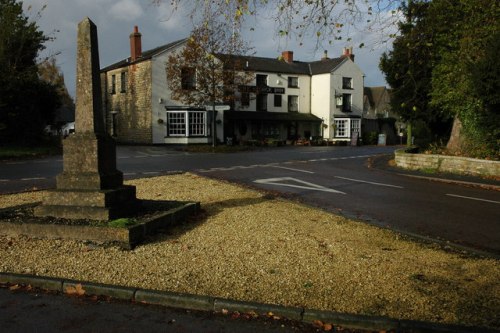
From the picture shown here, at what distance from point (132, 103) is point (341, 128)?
23.8 metres

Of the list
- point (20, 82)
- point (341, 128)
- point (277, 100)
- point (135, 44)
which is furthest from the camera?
point (341, 128)

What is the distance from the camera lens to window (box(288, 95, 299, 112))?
5012 cm

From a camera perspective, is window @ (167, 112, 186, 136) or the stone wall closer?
the stone wall

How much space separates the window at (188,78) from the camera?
34469mm

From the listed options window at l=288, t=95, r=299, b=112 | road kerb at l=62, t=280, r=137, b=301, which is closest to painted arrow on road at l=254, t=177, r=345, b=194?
road kerb at l=62, t=280, r=137, b=301

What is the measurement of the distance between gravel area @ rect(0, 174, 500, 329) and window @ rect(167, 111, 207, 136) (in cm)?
3129

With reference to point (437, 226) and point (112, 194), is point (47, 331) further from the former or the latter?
point (437, 226)

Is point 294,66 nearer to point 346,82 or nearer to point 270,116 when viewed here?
point 346,82

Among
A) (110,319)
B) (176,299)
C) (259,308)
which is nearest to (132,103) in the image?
(176,299)

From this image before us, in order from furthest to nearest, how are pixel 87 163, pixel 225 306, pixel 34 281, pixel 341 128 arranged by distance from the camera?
pixel 341 128 → pixel 87 163 → pixel 34 281 → pixel 225 306

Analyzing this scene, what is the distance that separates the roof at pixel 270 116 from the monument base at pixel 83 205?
36495 mm

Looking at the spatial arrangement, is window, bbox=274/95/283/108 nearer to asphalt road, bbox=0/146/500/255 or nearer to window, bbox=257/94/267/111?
window, bbox=257/94/267/111

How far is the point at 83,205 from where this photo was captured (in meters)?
7.19

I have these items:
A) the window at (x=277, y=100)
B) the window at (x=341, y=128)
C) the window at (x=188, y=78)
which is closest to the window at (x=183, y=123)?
the window at (x=188, y=78)
